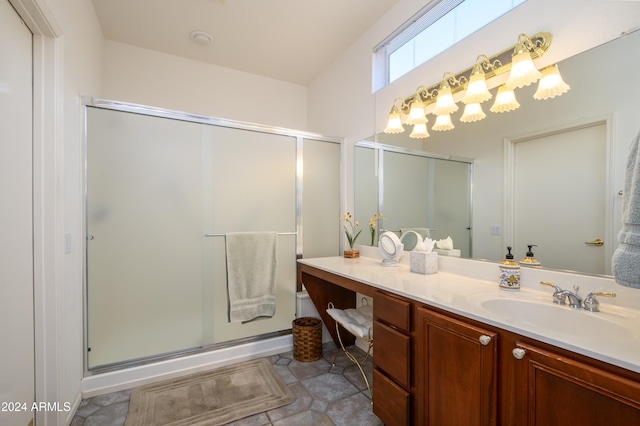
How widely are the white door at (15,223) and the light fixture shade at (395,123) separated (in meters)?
2.01

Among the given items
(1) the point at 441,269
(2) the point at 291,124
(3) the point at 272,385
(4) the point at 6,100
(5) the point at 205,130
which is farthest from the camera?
(2) the point at 291,124

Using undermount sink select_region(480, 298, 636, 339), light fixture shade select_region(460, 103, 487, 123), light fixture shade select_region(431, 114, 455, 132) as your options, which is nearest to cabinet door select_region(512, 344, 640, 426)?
undermount sink select_region(480, 298, 636, 339)

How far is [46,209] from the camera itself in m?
1.40

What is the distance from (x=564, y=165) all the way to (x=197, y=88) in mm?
3015

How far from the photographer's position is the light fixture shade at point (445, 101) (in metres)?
1.77

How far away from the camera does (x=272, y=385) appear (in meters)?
2.00

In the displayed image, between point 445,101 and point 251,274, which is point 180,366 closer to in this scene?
point 251,274

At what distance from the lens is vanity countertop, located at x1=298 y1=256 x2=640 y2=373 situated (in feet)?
2.73

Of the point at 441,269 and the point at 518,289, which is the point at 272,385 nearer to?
the point at 441,269

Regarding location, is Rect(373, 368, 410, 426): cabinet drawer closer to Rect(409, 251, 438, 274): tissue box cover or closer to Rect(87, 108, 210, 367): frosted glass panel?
Rect(409, 251, 438, 274): tissue box cover

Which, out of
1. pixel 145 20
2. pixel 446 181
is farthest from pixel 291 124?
pixel 446 181

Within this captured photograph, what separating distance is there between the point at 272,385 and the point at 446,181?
1.80 meters

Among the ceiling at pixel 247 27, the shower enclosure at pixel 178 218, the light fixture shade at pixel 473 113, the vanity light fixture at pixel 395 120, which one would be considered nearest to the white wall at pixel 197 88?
the ceiling at pixel 247 27

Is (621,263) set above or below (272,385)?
above
